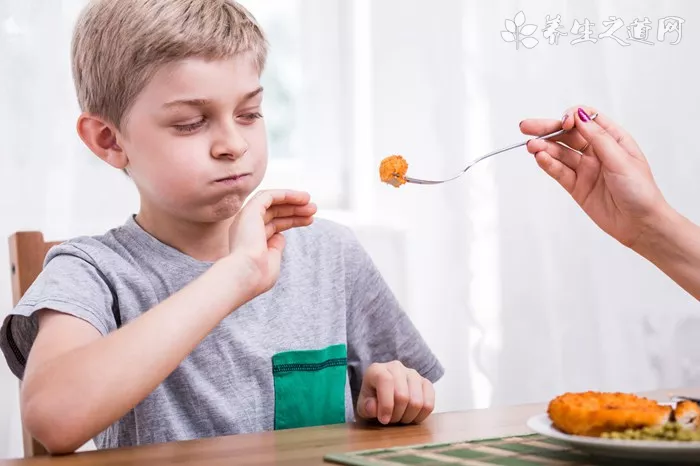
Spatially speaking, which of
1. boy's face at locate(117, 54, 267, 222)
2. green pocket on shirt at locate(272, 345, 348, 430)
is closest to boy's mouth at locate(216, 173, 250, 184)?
boy's face at locate(117, 54, 267, 222)

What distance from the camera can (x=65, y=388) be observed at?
880mm

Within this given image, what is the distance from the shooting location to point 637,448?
24.7 inches

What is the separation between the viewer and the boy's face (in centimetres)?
110

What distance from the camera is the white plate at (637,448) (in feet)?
2.05

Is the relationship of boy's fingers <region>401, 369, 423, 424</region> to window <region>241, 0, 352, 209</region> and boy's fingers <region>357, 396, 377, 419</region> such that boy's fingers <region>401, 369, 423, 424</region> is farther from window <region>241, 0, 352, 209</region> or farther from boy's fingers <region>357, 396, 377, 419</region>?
window <region>241, 0, 352, 209</region>

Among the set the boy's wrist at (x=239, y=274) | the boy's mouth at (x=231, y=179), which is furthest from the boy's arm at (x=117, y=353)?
the boy's mouth at (x=231, y=179)

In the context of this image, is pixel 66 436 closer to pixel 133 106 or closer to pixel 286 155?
pixel 133 106

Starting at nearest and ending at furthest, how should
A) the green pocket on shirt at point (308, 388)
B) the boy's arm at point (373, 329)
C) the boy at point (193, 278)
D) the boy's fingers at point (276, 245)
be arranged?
the boy at point (193, 278), the boy's fingers at point (276, 245), the green pocket on shirt at point (308, 388), the boy's arm at point (373, 329)

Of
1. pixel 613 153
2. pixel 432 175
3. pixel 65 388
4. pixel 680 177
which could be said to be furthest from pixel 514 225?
pixel 65 388

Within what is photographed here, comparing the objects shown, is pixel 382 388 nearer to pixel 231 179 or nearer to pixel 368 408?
pixel 368 408

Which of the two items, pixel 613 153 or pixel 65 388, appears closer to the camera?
pixel 65 388

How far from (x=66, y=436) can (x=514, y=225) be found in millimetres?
1482

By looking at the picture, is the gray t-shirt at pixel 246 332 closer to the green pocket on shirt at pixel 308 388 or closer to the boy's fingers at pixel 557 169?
the green pocket on shirt at pixel 308 388
